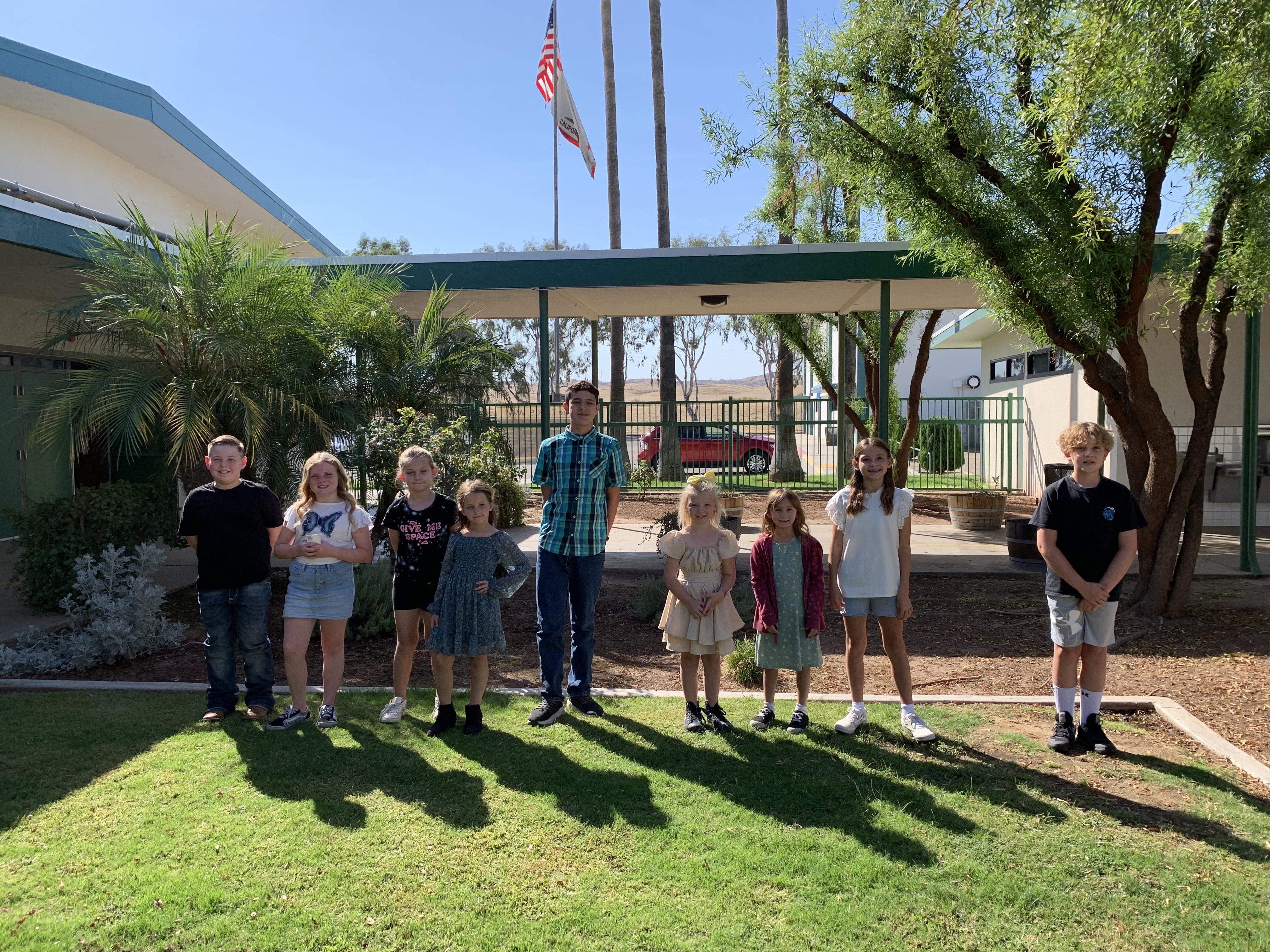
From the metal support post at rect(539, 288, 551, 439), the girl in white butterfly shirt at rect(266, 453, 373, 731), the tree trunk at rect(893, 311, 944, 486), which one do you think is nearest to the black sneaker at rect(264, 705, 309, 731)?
the girl in white butterfly shirt at rect(266, 453, 373, 731)

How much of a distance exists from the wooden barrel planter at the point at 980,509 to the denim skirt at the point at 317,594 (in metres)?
9.48

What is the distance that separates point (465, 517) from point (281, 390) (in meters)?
3.41

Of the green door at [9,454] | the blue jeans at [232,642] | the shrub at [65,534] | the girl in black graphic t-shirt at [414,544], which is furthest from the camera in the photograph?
the green door at [9,454]

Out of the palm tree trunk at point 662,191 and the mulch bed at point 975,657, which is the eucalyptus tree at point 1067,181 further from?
the palm tree trunk at point 662,191

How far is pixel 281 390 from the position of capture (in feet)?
23.4

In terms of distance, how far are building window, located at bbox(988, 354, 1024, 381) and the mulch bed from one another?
11.7 m

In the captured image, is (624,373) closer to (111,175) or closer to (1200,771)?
(111,175)

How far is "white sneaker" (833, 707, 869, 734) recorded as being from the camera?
4.42 metres

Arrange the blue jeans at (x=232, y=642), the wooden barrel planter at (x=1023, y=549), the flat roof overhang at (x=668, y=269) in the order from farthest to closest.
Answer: the flat roof overhang at (x=668, y=269) < the wooden barrel planter at (x=1023, y=549) < the blue jeans at (x=232, y=642)

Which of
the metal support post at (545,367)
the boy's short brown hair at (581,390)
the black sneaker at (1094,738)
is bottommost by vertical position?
the black sneaker at (1094,738)

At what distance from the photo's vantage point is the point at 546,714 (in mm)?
4605

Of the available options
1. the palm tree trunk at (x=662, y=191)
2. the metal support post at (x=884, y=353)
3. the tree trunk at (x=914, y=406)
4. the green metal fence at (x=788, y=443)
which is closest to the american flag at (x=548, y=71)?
the palm tree trunk at (x=662, y=191)

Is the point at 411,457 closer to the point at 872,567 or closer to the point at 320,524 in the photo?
the point at 320,524

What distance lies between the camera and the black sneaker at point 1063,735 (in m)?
4.20
